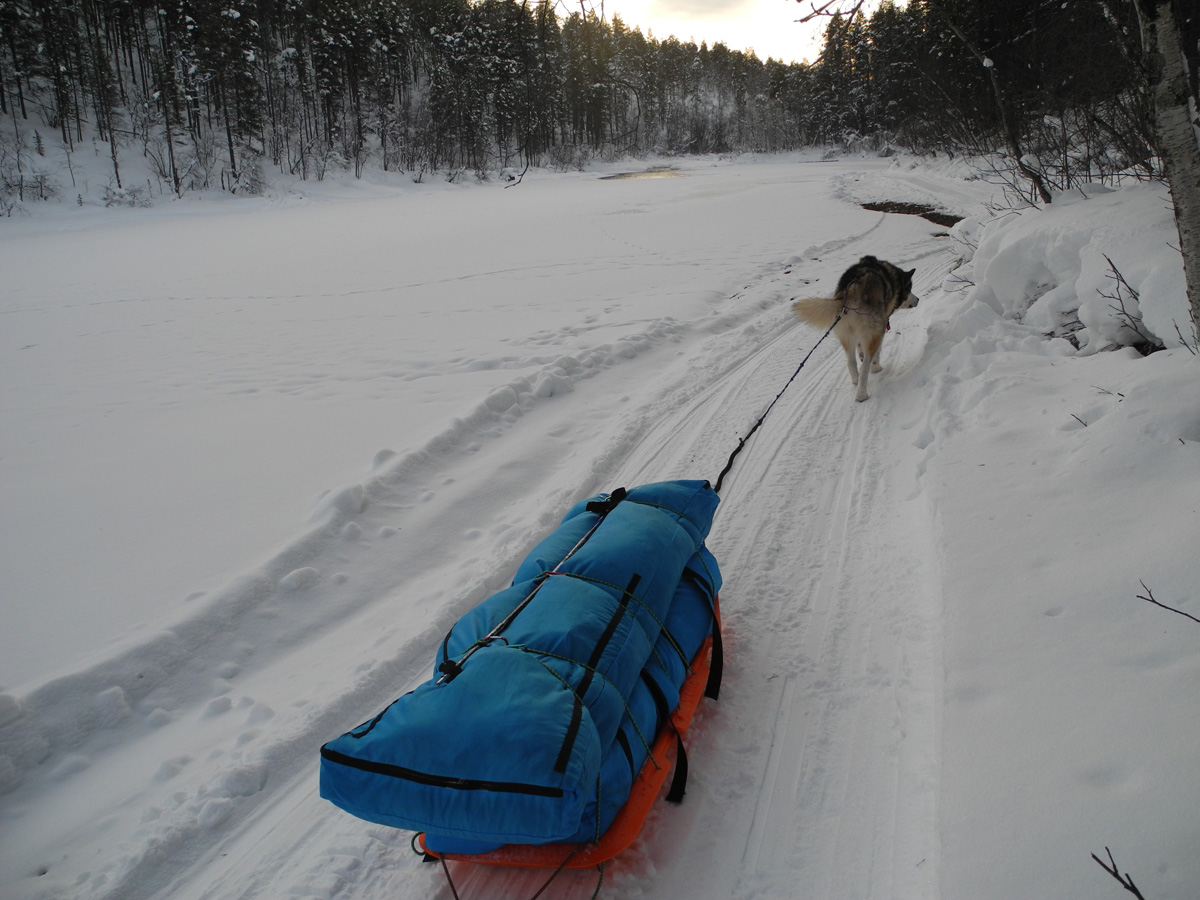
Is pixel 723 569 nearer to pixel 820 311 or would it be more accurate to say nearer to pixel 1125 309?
pixel 820 311

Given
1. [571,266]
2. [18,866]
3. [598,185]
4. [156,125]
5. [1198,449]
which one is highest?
[156,125]

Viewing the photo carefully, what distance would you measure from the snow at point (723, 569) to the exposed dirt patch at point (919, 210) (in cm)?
705

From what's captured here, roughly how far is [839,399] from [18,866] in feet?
16.6

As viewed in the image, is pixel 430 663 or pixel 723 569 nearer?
pixel 430 663

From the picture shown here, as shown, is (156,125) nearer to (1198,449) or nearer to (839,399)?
(839,399)

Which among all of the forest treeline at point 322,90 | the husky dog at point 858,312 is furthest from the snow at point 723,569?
the forest treeline at point 322,90

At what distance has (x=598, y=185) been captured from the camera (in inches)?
1096

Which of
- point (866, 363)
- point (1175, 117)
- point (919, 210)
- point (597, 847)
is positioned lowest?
point (597, 847)

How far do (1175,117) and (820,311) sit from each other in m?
2.63

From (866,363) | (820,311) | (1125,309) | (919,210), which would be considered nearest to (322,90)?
(919,210)

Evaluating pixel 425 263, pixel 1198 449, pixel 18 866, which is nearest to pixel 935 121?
pixel 425 263

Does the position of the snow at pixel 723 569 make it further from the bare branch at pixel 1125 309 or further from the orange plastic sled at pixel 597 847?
the orange plastic sled at pixel 597 847

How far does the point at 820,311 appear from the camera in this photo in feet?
16.4

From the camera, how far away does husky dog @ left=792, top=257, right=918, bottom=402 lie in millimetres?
4906
